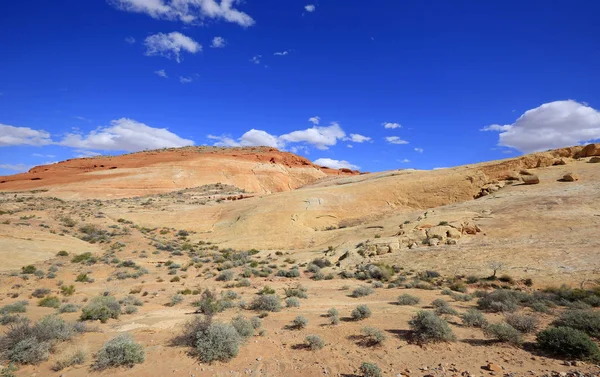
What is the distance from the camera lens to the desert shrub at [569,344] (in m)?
6.16

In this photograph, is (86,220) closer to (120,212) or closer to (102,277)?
(120,212)

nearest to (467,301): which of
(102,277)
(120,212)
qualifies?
(102,277)

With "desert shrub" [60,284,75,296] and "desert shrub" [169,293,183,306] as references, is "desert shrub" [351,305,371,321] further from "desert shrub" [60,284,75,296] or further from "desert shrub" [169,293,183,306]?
"desert shrub" [60,284,75,296]

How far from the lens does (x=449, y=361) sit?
655 cm

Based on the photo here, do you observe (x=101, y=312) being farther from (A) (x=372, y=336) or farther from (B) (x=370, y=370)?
(B) (x=370, y=370)

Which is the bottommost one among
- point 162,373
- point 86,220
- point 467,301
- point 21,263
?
point 467,301

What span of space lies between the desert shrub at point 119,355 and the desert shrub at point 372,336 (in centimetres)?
509

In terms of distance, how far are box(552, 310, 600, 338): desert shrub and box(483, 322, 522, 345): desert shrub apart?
4.62 feet

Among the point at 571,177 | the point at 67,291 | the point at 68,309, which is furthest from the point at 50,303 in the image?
the point at 571,177

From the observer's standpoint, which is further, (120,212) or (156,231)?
(120,212)

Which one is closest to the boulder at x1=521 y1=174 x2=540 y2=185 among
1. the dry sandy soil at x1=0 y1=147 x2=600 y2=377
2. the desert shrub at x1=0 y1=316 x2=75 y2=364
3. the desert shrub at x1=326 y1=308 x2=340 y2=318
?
the dry sandy soil at x1=0 y1=147 x2=600 y2=377

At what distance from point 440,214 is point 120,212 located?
33564mm

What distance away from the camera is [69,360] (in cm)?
661

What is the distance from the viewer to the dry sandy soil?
689cm
